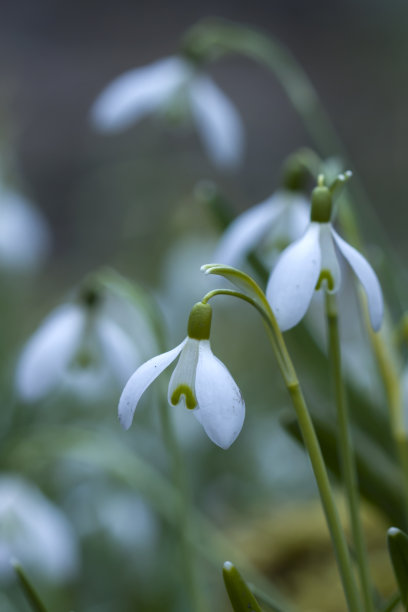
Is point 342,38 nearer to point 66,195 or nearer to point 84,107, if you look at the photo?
point 84,107

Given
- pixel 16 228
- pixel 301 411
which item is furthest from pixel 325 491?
pixel 16 228

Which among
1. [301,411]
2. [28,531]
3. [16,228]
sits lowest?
[28,531]

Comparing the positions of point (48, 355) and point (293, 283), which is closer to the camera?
point (293, 283)

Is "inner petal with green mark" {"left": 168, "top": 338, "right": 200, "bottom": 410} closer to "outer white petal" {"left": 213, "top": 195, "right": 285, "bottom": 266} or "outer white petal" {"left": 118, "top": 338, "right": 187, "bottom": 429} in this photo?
"outer white petal" {"left": 118, "top": 338, "right": 187, "bottom": 429}

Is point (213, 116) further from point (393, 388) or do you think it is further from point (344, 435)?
point (344, 435)

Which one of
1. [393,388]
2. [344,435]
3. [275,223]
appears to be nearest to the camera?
[344,435]

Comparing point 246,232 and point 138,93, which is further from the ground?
point 138,93

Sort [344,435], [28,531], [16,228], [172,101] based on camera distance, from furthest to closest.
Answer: [16,228] → [172,101] → [28,531] → [344,435]

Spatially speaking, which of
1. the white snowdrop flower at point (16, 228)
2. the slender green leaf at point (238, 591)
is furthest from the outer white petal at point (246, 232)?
the white snowdrop flower at point (16, 228)
